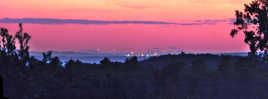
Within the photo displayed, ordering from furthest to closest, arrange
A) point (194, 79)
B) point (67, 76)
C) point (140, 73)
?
point (140, 73) → point (194, 79) → point (67, 76)

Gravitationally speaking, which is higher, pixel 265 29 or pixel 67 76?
pixel 265 29

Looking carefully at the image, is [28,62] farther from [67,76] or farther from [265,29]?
[265,29]

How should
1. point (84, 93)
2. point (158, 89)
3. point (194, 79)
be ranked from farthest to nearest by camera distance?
point (194, 79) → point (158, 89) → point (84, 93)

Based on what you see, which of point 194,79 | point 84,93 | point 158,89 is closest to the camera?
point 84,93

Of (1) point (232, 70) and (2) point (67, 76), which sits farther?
(1) point (232, 70)

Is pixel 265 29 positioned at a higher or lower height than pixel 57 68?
higher

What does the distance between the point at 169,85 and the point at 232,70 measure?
7525 millimetres

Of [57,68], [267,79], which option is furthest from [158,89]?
[267,79]

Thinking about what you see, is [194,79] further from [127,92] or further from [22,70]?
[22,70]

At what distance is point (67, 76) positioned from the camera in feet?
81.6

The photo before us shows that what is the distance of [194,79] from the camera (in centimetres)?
2664

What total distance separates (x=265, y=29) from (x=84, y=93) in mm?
11308

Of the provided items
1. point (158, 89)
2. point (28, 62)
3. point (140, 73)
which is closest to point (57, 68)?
point (28, 62)

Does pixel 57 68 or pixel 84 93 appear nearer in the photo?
pixel 84 93
